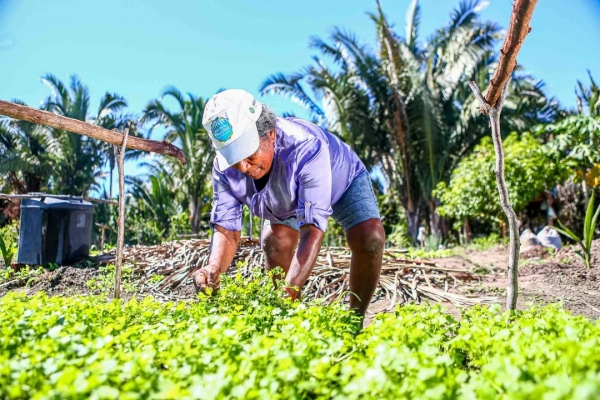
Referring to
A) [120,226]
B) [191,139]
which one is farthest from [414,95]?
[120,226]

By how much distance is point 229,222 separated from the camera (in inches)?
122

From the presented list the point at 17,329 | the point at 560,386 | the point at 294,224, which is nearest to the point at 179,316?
the point at 17,329

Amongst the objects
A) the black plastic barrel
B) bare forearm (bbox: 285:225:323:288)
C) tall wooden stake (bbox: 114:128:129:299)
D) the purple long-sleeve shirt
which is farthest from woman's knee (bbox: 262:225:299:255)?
the black plastic barrel

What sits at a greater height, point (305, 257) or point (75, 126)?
point (75, 126)

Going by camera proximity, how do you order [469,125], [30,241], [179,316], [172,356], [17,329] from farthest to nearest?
[469,125] < [30,241] < [179,316] < [17,329] < [172,356]

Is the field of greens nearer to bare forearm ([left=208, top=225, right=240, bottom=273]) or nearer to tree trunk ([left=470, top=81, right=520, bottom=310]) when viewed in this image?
tree trunk ([left=470, top=81, right=520, bottom=310])

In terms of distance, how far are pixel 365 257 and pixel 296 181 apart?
2.18 feet

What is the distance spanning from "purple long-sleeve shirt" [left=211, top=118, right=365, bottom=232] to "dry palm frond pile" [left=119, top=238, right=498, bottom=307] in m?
1.49

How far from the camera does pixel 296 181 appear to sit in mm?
2779

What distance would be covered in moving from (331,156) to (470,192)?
1022 cm

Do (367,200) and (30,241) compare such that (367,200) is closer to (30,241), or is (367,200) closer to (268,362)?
(268,362)

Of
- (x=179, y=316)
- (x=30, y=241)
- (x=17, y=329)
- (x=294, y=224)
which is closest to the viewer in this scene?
(x=17, y=329)

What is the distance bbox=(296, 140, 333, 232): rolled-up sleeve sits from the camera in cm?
256

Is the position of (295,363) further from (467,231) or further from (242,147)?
(467,231)
